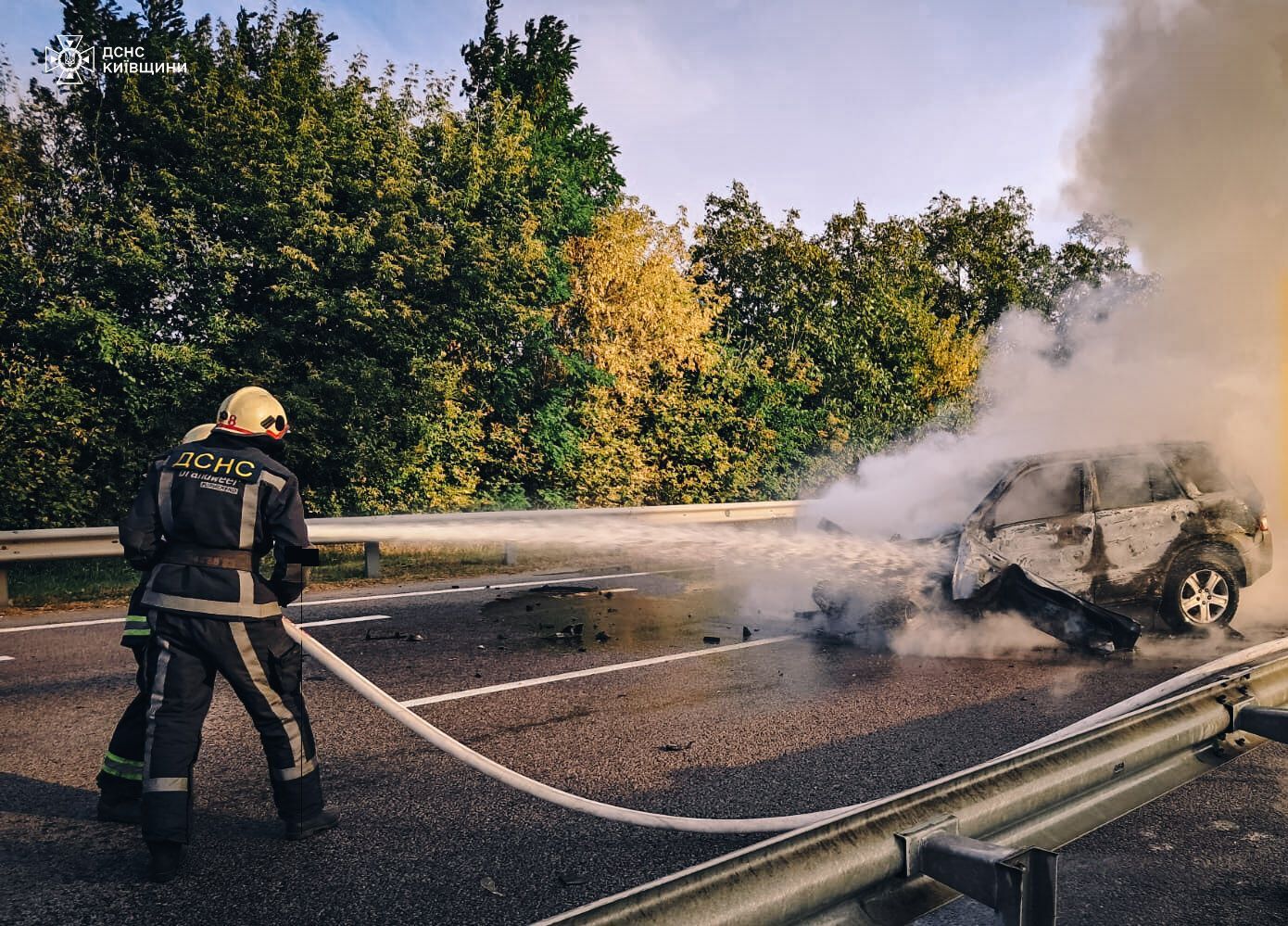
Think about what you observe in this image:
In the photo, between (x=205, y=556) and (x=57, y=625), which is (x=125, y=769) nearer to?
(x=205, y=556)

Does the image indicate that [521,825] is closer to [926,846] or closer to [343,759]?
[343,759]

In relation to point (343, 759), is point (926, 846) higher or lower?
higher

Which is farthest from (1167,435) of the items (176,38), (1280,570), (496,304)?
(176,38)

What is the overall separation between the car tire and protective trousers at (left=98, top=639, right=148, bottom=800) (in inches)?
304

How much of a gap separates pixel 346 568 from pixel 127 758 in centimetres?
860

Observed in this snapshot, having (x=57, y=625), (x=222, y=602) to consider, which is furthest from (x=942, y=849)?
(x=57, y=625)

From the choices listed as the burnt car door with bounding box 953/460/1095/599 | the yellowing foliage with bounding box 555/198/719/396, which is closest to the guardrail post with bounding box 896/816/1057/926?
the burnt car door with bounding box 953/460/1095/599

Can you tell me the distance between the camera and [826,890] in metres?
1.55

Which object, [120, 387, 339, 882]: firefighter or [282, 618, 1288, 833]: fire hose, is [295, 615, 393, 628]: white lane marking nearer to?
[282, 618, 1288, 833]: fire hose

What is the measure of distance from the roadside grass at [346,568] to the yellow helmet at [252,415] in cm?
741

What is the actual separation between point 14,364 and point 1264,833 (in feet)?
47.7

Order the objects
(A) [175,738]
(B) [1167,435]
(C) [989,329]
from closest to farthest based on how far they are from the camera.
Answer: (A) [175,738], (B) [1167,435], (C) [989,329]

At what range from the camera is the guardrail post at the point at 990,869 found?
4.91 feet

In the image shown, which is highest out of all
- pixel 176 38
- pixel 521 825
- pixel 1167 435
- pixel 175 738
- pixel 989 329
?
pixel 176 38
